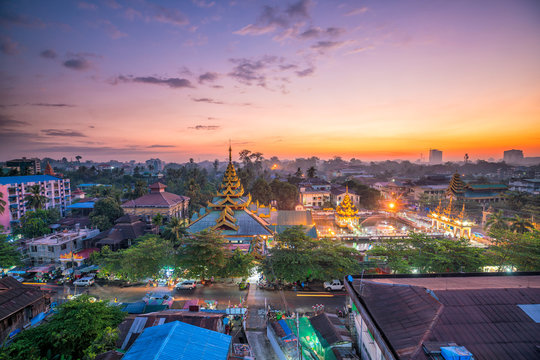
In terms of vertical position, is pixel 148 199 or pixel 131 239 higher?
pixel 148 199

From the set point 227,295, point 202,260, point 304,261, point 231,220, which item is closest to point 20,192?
point 231,220

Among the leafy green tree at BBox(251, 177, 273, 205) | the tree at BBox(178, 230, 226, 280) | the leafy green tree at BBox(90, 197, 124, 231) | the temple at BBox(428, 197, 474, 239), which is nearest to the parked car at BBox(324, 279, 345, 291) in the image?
the tree at BBox(178, 230, 226, 280)

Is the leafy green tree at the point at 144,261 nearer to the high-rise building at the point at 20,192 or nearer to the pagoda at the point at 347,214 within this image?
the pagoda at the point at 347,214

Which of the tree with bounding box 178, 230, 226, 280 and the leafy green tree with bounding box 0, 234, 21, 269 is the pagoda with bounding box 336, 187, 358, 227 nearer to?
the tree with bounding box 178, 230, 226, 280

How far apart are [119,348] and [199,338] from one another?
5239 millimetres

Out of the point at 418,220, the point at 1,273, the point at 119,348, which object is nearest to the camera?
the point at 119,348

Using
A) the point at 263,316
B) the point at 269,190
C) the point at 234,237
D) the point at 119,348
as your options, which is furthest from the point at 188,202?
the point at 119,348

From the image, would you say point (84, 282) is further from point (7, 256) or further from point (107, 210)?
point (107, 210)

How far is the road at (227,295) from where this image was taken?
20.8 m

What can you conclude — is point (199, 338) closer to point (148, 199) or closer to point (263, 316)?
point (263, 316)

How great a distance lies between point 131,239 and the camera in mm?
32375

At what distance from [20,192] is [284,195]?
53.1 meters

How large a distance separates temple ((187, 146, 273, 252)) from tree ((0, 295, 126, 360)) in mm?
15689

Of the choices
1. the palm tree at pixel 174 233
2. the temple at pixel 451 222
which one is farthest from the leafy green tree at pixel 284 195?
the palm tree at pixel 174 233
